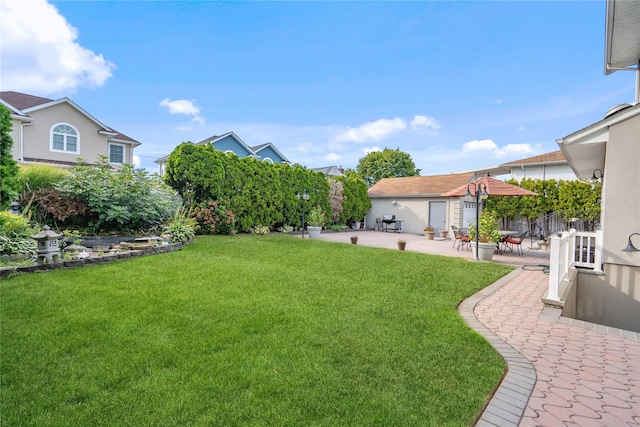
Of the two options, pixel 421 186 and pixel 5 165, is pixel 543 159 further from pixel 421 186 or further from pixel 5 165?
pixel 5 165

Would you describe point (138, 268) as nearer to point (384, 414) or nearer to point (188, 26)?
point (384, 414)

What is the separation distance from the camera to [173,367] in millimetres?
2801

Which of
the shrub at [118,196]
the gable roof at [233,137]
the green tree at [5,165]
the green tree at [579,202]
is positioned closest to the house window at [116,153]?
the gable roof at [233,137]

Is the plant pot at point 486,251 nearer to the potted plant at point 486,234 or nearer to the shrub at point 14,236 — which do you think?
the potted plant at point 486,234

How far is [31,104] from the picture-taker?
17.7m

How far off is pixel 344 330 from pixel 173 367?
184 centimetres

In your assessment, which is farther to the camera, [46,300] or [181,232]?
[181,232]

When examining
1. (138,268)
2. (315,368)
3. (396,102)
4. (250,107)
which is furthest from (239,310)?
(396,102)

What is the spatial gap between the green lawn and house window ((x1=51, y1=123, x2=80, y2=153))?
16.4m

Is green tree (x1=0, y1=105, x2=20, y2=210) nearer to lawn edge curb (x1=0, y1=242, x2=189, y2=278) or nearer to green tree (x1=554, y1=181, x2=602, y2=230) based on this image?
lawn edge curb (x1=0, y1=242, x2=189, y2=278)

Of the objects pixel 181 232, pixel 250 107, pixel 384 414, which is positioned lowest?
pixel 384 414

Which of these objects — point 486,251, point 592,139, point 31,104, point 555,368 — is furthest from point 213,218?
point 31,104

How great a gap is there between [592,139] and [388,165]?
3774 cm

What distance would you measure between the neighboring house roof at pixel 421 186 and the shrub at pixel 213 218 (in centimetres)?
1098
